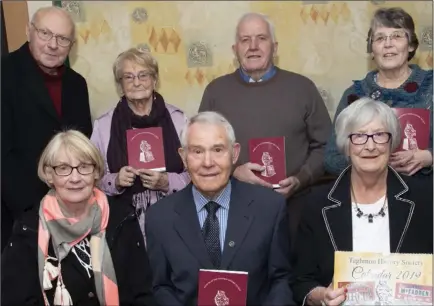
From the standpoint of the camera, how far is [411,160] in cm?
302

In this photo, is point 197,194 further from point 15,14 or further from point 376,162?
point 15,14

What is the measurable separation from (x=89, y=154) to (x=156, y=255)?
1.83 ft

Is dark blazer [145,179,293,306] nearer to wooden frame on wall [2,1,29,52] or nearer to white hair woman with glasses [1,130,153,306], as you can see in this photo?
white hair woman with glasses [1,130,153,306]

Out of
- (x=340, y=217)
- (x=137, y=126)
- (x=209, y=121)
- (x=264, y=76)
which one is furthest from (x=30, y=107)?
(x=340, y=217)

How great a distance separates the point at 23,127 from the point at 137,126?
66cm

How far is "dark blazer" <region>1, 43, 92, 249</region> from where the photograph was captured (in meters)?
3.43

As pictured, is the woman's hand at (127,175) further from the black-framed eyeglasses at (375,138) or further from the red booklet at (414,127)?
the red booklet at (414,127)

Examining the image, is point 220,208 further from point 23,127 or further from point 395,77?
point 23,127

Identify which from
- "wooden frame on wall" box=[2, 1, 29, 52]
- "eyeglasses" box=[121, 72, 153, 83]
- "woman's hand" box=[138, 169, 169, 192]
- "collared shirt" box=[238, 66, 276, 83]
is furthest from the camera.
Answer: "wooden frame on wall" box=[2, 1, 29, 52]

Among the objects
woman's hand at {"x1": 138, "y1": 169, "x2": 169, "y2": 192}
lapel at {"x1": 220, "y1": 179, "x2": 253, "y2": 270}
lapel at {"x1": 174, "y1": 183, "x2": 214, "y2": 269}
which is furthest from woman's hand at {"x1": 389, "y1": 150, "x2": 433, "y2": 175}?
woman's hand at {"x1": 138, "y1": 169, "x2": 169, "y2": 192}

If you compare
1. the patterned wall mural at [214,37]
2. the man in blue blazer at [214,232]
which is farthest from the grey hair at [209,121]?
the patterned wall mural at [214,37]

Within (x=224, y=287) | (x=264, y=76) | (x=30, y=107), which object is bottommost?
(x=224, y=287)

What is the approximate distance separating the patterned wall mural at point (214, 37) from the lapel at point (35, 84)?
96 centimetres

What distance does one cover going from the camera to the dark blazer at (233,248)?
2678mm
